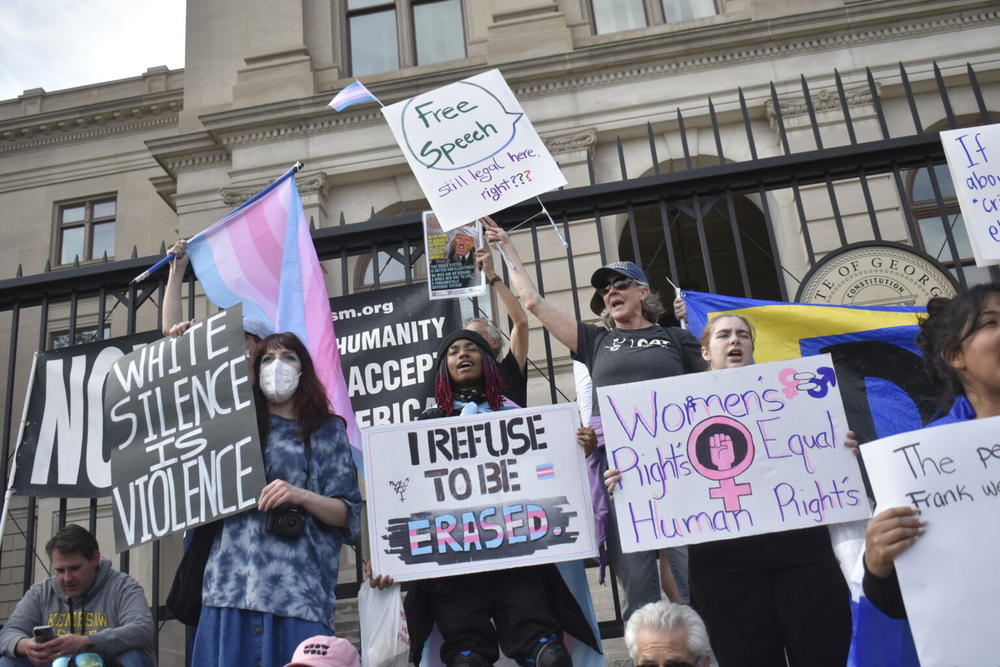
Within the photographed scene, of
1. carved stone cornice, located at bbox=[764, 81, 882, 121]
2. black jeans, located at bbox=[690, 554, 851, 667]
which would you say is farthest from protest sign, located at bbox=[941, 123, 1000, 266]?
carved stone cornice, located at bbox=[764, 81, 882, 121]

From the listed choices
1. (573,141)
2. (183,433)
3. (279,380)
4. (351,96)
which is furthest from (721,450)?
(573,141)

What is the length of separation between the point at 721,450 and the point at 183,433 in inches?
94.7

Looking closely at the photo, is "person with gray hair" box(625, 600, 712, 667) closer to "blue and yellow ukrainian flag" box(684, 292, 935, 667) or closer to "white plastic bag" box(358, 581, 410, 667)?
"white plastic bag" box(358, 581, 410, 667)

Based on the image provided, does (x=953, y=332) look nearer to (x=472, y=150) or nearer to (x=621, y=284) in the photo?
(x=621, y=284)

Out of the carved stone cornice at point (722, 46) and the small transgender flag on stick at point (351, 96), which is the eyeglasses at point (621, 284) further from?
the carved stone cornice at point (722, 46)

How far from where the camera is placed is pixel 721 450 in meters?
3.71

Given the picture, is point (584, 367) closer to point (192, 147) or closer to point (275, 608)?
point (275, 608)

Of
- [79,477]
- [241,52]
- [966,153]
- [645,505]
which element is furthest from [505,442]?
[241,52]

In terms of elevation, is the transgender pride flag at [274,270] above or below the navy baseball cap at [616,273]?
above

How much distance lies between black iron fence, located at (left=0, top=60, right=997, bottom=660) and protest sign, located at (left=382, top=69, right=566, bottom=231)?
23 cm

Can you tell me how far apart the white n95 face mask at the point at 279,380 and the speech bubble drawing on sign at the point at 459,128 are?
Result: 1486 mm

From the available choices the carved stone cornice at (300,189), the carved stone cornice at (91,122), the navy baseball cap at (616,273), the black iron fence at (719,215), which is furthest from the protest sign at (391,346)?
the carved stone cornice at (91,122)

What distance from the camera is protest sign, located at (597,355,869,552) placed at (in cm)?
359

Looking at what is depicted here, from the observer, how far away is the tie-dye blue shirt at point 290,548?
3756mm
